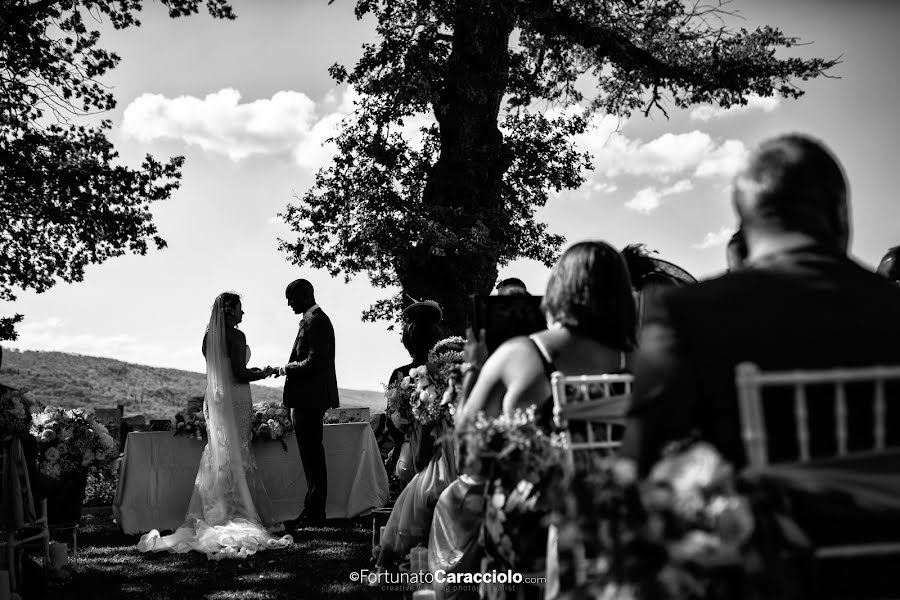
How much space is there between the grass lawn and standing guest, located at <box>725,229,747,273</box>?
3045mm

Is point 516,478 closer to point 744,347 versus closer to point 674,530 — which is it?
point 744,347

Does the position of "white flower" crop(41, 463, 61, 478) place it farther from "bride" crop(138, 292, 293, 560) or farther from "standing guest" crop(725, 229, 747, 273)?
"standing guest" crop(725, 229, 747, 273)

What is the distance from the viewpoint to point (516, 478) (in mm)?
2732

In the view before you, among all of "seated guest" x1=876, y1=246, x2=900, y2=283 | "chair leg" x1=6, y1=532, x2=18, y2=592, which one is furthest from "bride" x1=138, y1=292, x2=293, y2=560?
"seated guest" x1=876, y1=246, x2=900, y2=283

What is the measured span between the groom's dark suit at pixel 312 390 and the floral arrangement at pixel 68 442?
5.80 feet

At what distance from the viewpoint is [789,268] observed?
5.64ft

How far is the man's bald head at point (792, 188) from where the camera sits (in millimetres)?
1778

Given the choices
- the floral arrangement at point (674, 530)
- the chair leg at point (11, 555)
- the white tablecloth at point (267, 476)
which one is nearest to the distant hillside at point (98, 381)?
the white tablecloth at point (267, 476)

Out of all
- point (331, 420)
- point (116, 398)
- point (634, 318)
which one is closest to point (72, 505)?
point (331, 420)

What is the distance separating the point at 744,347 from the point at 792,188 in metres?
0.40

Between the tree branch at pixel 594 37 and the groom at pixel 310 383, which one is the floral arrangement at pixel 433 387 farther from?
the tree branch at pixel 594 37

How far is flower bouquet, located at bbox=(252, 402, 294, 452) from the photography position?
28.4ft

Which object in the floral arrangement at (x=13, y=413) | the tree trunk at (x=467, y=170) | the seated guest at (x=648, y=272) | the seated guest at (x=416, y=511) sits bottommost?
the seated guest at (x=416, y=511)

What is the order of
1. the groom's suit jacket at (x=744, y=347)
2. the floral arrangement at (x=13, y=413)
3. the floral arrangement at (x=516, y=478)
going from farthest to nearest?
the floral arrangement at (x=13, y=413) → the floral arrangement at (x=516, y=478) → the groom's suit jacket at (x=744, y=347)
